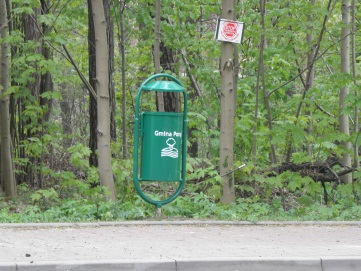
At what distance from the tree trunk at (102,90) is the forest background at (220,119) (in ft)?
0.08

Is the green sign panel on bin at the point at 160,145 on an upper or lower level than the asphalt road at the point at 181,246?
upper

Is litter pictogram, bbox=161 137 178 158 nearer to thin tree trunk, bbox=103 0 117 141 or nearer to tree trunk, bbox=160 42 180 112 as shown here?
thin tree trunk, bbox=103 0 117 141

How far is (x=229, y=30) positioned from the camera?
11992mm

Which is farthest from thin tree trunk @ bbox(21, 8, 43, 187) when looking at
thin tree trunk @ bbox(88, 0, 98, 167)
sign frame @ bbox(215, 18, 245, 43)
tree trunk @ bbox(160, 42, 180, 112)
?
sign frame @ bbox(215, 18, 245, 43)

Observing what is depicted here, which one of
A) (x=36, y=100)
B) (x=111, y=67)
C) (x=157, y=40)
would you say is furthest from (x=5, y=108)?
(x=111, y=67)

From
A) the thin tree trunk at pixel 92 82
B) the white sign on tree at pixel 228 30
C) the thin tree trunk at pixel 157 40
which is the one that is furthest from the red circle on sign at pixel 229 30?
the thin tree trunk at pixel 92 82

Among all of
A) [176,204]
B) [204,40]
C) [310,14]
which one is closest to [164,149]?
[176,204]

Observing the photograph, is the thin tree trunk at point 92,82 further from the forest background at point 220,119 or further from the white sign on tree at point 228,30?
the white sign on tree at point 228,30

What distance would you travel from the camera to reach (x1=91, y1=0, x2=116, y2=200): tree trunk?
12484mm

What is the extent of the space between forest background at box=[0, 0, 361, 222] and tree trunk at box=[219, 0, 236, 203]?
2cm

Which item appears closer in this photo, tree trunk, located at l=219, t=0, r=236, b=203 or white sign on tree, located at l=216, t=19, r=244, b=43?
white sign on tree, located at l=216, t=19, r=244, b=43

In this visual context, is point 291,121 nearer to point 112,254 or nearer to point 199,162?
point 199,162

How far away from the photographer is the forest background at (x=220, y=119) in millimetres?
12398

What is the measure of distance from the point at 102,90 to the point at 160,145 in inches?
89.7
